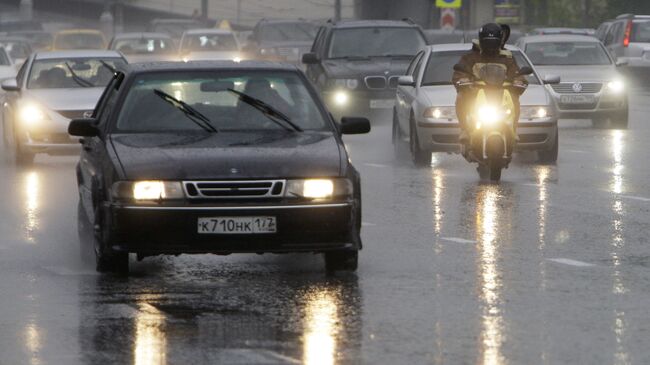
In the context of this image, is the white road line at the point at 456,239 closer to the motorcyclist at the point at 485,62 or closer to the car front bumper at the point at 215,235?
the car front bumper at the point at 215,235

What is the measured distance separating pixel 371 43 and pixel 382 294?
20.1 metres

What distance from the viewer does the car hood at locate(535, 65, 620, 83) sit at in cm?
2808

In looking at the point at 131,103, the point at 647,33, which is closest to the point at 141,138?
the point at 131,103

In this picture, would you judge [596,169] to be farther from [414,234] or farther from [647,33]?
[647,33]

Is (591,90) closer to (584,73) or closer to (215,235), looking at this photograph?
(584,73)

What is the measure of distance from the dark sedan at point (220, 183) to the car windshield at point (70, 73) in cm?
1089

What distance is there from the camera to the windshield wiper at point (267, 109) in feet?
39.2

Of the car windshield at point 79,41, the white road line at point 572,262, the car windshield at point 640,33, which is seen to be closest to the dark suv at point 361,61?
the car windshield at point 640,33

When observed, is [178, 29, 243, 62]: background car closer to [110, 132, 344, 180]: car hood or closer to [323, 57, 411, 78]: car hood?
[323, 57, 411, 78]: car hood

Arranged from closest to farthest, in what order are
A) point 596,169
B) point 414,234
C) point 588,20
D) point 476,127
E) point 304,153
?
point 304,153, point 414,234, point 476,127, point 596,169, point 588,20

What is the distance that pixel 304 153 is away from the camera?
11.1 metres

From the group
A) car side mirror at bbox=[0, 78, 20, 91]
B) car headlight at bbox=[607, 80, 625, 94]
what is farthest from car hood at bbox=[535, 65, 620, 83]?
car side mirror at bbox=[0, 78, 20, 91]

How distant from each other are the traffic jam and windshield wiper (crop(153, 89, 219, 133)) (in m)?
0.02

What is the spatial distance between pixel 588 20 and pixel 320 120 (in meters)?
53.7
